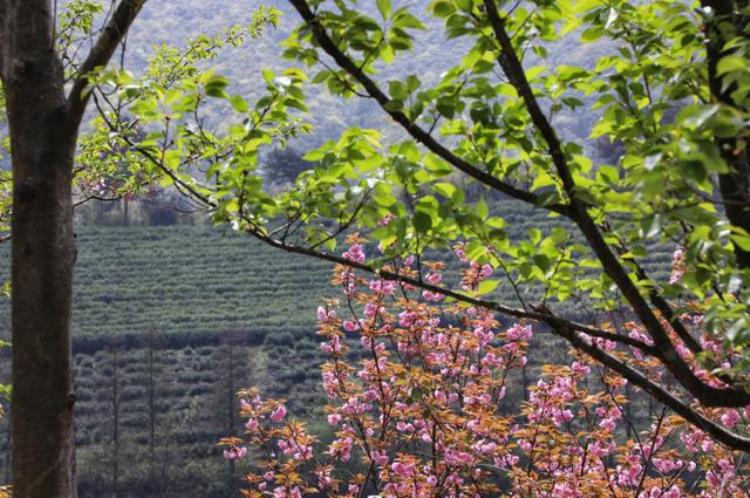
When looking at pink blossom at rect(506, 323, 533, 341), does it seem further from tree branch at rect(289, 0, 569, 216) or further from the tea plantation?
the tea plantation

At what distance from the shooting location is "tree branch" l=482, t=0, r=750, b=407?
1776mm

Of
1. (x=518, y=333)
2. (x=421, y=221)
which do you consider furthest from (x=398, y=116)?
(x=518, y=333)

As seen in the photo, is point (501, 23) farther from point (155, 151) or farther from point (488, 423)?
point (488, 423)

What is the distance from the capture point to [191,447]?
3606 cm

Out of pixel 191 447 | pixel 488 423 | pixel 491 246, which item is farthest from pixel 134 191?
pixel 191 447

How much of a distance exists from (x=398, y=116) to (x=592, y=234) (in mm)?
489

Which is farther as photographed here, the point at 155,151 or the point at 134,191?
the point at 134,191

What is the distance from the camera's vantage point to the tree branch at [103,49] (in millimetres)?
2107

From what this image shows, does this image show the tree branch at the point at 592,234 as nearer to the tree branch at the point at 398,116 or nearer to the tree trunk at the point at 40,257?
the tree branch at the point at 398,116

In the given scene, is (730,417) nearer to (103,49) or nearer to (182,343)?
(103,49)

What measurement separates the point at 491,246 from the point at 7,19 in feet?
4.48

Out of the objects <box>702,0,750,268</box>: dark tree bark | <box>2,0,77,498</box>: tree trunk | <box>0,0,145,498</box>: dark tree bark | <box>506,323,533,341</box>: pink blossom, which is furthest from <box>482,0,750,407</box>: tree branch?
<box>506,323,533,341</box>: pink blossom

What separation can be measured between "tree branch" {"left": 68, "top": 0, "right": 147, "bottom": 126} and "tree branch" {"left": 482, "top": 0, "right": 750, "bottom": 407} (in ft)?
3.26

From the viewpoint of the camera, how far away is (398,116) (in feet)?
6.16
